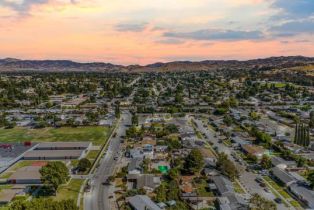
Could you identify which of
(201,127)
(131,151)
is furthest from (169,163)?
(201,127)

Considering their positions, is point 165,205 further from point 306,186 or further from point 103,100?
point 103,100

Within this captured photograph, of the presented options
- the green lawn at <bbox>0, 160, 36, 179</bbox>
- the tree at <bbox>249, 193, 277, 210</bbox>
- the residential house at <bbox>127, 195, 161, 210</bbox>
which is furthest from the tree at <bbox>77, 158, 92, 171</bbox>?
the tree at <bbox>249, 193, 277, 210</bbox>

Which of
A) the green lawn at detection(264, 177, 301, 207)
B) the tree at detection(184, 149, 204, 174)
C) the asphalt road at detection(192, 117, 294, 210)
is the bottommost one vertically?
the green lawn at detection(264, 177, 301, 207)

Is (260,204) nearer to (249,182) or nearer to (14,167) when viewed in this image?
(249,182)

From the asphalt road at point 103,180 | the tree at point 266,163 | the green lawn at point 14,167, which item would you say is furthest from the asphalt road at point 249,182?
the green lawn at point 14,167

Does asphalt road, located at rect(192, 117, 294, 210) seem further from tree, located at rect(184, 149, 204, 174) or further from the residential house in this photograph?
the residential house

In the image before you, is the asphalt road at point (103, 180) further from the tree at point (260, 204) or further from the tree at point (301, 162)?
the tree at point (301, 162)
